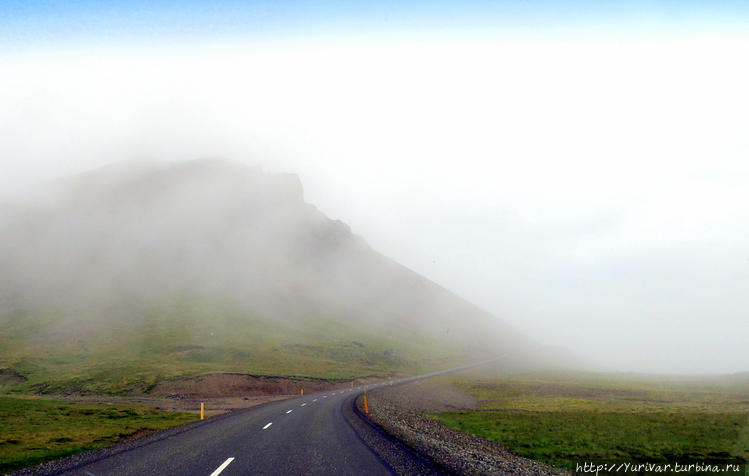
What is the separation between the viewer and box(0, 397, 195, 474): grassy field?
17.6 meters

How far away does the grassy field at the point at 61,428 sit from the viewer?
17.6 meters

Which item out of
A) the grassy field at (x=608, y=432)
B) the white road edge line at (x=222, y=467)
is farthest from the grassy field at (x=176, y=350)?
the white road edge line at (x=222, y=467)

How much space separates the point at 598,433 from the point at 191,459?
2235 cm

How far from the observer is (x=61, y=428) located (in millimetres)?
25703

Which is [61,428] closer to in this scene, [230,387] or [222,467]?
[222,467]

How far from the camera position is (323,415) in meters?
26.1

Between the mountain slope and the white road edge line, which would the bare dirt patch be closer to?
the mountain slope

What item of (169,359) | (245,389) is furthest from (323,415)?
(169,359)

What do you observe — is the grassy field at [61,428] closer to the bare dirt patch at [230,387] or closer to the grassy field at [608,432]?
the bare dirt patch at [230,387]

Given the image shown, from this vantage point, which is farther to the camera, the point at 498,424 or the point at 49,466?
the point at 498,424

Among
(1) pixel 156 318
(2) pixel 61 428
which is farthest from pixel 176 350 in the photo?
(2) pixel 61 428

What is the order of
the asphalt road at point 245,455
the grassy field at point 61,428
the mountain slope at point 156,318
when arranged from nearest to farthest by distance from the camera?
the asphalt road at point 245,455 < the grassy field at point 61,428 < the mountain slope at point 156,318

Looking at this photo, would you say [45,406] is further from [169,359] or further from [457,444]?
[169,359]

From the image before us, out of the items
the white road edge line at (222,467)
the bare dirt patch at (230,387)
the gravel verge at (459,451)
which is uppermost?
the white road edge line at (222,467)
